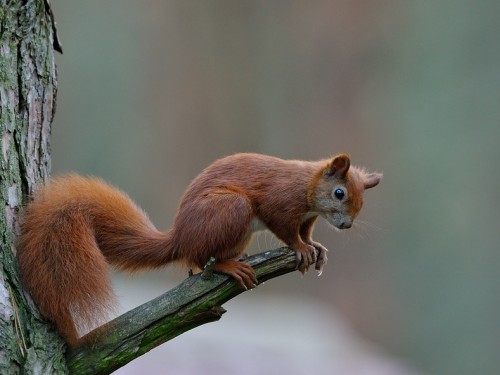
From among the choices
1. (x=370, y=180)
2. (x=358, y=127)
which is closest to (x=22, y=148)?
(x=370, y=180)

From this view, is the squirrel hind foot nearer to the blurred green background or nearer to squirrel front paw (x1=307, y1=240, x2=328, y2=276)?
squirrel front paw (x1=307, y1=240, x2=328, y2=276)

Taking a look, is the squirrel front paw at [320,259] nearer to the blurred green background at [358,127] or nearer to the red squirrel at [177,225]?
the red squirrel at [177,225]

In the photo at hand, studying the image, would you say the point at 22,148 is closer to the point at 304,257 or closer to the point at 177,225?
the point at 177,225

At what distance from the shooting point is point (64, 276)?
2.06 m

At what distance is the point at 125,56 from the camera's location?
8102 millimetres

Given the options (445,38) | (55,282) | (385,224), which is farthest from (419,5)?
(55,282)

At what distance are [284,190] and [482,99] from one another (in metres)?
6.29

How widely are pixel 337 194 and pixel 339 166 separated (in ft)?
0.26

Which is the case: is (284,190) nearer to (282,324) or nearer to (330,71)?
(282,324)

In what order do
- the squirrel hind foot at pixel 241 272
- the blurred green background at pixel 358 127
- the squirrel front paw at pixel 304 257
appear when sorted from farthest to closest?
the blurred green background at pixel 358 127 < the squirrel front paw at pixel 304 257 < the squirrel hind foot at pixel 241 272

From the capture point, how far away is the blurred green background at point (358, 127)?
26.4 ft

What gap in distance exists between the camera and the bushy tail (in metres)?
2.04

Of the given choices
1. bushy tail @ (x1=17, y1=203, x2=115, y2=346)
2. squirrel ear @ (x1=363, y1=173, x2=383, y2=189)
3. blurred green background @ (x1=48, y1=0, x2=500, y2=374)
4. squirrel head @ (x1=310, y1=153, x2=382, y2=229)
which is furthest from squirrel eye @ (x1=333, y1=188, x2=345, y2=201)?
blurred green background @ (x1=48, y1=0, x2=500, y2=374)

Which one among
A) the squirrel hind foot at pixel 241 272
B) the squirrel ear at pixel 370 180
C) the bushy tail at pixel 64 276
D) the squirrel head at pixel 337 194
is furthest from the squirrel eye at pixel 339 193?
the bushy tail at pixel 64 276
